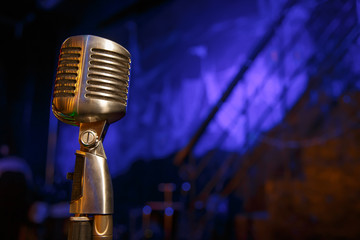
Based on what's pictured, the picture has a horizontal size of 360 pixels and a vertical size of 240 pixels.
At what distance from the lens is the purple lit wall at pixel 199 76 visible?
2.63 metres

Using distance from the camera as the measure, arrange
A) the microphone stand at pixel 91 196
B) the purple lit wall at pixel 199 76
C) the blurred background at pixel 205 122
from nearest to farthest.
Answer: the microphone stand at pixel 91 196
the blurred background at pixel 205 122
the purple lit wall at pixel 199 76

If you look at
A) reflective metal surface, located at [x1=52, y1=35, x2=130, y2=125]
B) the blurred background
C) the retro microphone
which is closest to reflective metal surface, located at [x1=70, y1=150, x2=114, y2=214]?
the retro microphone

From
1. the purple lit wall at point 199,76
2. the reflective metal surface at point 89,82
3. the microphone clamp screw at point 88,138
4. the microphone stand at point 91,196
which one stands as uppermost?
the purple lit wall at point 199,76

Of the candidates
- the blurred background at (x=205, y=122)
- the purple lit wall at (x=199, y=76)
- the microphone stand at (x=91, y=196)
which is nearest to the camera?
the microphone stand at (x=91, y=196)

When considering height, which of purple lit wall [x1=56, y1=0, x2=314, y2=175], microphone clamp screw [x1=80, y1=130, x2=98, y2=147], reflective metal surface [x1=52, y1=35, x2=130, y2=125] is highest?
purple lit wall [x1=56, y1=0, x2=314, y2=175]

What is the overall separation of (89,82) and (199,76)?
2458mm

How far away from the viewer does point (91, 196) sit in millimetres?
669

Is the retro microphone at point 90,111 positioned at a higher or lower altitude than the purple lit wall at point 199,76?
lower

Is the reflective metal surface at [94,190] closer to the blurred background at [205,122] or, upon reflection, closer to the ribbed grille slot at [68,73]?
the ribbed grille slot at [68,73]

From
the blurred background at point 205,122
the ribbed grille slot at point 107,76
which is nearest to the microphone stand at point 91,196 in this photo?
the ribbed grille slot at point 107,76

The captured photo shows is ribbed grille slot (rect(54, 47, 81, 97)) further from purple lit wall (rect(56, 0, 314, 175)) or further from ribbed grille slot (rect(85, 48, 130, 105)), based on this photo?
purple lit wall (rect(56, 0, 314, 175))

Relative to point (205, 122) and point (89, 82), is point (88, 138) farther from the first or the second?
point (205, 122)

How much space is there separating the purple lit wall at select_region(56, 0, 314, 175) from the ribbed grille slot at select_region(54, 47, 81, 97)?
7.03 feet

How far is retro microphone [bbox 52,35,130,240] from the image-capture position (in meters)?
0.67
